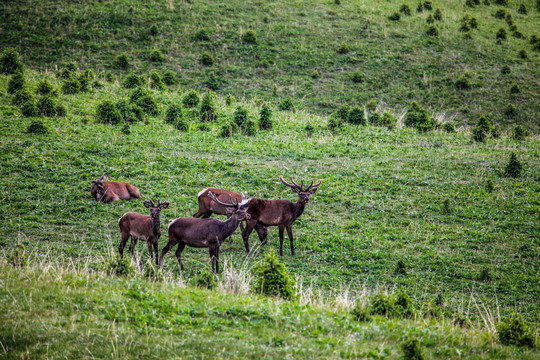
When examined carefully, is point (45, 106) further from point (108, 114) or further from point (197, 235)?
point (197, 235)

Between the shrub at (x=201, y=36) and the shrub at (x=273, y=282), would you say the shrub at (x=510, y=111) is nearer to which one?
the shrub at (x=201, y=36)

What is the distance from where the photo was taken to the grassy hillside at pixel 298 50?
3641cm

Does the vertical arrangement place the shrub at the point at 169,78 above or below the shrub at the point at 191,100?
above

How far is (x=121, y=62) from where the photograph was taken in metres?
36.5

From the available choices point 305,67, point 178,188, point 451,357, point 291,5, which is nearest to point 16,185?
point 178,188

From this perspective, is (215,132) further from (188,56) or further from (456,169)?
(188,56)

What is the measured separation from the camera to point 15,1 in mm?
41562

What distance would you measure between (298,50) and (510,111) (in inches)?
671

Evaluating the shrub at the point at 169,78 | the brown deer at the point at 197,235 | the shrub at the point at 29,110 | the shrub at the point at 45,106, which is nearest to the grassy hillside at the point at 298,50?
the shrub at the point at 169,78

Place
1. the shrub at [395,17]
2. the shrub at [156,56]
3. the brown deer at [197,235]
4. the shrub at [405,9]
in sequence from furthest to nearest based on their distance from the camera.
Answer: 1. the shrub at [405,9]
2. the shrub at [395,17]
3. the shrub at [156,56]
4. the brown deer at [197,235]

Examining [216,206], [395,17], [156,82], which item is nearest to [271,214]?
[216,206]

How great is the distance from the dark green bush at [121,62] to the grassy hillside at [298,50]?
0.36 m

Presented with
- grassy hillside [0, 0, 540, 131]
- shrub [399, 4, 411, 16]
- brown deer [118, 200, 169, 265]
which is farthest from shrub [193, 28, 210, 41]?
brown deer [118, 200, 169, 265]

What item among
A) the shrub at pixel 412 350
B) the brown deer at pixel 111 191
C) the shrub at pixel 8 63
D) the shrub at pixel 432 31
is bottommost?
the brown deer at pixel 111 191
